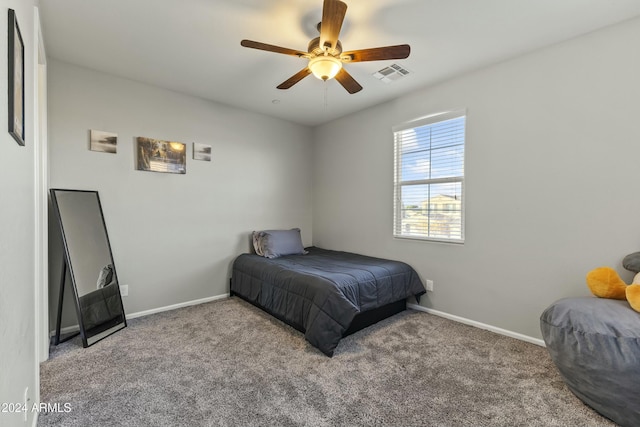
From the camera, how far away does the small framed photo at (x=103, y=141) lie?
2.83 meters

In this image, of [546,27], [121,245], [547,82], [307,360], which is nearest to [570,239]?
[547,82]

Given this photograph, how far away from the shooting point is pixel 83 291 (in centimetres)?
254

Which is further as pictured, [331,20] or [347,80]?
[347,80]

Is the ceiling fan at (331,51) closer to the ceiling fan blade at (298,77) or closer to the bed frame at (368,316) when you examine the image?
the ceiling fan blade at (298,77)

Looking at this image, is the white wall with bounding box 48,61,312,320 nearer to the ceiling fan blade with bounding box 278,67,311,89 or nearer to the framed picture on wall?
the ceiling fan blade with bounding box 278,67,311,89

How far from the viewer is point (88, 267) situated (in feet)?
8.63

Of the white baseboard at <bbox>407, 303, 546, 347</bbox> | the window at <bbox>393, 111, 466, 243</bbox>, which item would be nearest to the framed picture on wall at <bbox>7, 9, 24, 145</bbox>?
the window at <bbox>393, 111, 466, 243</bbox>

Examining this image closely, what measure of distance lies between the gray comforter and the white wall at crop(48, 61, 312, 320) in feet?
1.88

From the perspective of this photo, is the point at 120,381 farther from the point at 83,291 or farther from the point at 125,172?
the point at 125,172

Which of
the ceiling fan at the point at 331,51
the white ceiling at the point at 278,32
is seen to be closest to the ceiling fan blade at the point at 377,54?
the ceiling fan at the point at 331,51

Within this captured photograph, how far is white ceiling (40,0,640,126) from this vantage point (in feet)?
6.37

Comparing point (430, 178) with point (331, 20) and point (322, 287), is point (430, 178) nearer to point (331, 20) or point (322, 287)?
point (322, 287)

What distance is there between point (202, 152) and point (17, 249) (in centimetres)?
252

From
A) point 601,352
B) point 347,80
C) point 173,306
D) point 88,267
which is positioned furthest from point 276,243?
point 601,352
